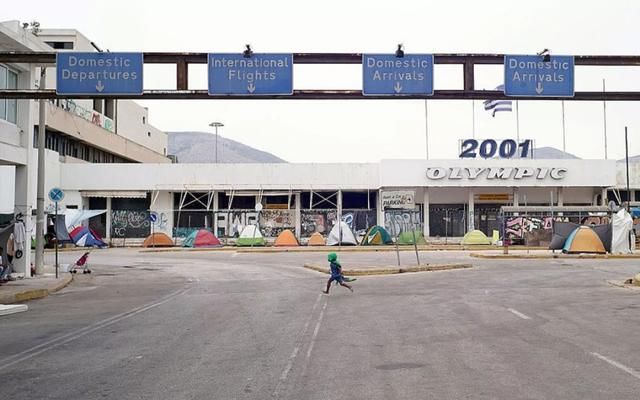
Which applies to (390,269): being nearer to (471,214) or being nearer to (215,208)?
(471,214)

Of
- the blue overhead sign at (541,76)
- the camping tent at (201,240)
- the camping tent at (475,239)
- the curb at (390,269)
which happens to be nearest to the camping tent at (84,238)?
the camping tent at (201,240)

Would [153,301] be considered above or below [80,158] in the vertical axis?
below

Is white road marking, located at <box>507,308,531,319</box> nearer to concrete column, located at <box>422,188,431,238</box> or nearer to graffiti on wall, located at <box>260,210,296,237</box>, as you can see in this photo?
concrete column, located at <box>422,188,431,238</box>

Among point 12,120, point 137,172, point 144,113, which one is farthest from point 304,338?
point 144,113

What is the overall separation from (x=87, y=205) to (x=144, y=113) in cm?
2900

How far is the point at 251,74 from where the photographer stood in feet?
58.5

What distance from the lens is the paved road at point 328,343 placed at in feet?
24.3

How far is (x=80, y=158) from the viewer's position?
61.7 meters

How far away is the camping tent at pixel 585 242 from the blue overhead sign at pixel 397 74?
20.0 metres

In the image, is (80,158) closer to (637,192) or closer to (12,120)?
(12,120)

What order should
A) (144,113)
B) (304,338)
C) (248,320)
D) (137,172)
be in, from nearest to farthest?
(304,338) < (248,320) < (137,172) < (144,113)

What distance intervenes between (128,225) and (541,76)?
41.0 m

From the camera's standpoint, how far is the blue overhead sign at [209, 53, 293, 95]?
17672 mm

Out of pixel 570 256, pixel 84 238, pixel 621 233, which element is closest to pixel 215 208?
pixel 84 238
